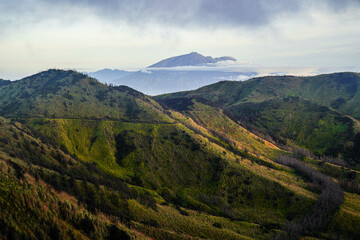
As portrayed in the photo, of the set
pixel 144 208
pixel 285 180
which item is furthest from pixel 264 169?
pixel 144 208

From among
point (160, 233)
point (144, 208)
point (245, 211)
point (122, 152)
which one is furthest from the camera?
point (122, 152)

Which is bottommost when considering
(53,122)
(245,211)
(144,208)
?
(245,211)

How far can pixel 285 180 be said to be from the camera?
14838 centimetres

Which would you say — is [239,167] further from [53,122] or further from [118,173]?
[53,122]

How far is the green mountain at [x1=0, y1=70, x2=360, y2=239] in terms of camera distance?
145 feet

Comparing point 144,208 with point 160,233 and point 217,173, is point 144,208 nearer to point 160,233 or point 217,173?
point 160,233

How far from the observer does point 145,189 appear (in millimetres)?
127938

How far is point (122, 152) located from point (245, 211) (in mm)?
108968

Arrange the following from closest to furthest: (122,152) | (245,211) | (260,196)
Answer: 1. (245,211)
2. (260,196)
3. (122,152)

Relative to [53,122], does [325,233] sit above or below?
below

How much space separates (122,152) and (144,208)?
90767 mm

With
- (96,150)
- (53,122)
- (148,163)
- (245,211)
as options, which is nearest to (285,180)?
(245,211)

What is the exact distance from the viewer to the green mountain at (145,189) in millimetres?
44062

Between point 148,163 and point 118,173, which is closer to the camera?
point 118,173
